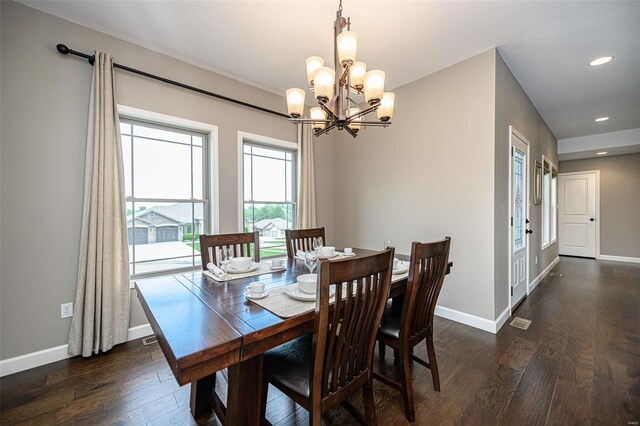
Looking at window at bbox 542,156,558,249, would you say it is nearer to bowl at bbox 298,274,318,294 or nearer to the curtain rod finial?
bowl at bbox 298,274,318,294

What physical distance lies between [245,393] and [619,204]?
842 cm

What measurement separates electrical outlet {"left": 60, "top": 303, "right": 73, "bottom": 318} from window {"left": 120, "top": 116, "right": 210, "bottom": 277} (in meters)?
0.50

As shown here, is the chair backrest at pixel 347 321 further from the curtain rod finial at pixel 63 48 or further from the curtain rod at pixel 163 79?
the curtain rod finial at pixel 63 48

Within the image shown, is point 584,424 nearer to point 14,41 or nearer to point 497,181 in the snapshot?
point 497,181

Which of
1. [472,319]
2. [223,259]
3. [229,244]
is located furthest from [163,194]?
[472,319]

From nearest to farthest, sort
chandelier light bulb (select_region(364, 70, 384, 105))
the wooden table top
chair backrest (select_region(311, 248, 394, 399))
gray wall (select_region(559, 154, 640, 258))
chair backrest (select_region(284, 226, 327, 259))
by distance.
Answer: the wooden table top, chair backrest (select_region(311, 248, 394, 399)), chandelier light bulb (select_region(364, 70, 384, 105)), chair backrest (select_region(284, 226, 327, 259)), gray wall (select_region(559, 154, 640, 258))

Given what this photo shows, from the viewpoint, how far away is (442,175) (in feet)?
9.76

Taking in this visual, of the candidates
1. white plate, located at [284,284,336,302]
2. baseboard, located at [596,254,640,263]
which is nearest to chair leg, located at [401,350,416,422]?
white plate, located at [284,284,336,302]

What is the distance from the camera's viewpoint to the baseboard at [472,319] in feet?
8.56

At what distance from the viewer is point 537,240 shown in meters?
4.16

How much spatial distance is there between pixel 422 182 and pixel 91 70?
11.3 feet

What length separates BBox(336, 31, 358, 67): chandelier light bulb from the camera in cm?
162

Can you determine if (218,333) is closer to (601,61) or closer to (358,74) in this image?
(358,74)

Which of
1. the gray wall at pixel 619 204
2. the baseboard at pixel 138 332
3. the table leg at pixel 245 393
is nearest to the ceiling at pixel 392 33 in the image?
the table leg at pixel 245 393
